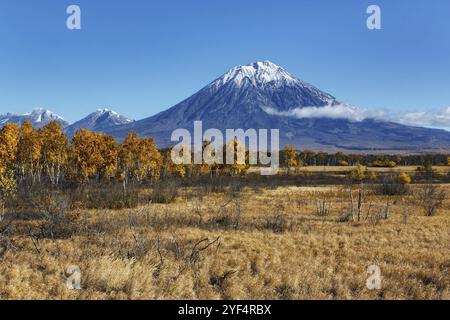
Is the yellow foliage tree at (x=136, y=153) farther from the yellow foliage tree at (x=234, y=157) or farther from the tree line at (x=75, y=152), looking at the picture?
the yellow foliage tree at (x=234, y=157)

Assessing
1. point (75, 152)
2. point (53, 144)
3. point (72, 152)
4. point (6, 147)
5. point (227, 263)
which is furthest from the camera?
point (72, 152)

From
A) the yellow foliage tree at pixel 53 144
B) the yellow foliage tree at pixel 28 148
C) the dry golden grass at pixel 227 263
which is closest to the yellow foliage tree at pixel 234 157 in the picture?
the yellow foliage tree at pixel 53 144

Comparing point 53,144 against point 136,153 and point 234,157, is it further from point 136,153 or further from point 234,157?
point 234,157

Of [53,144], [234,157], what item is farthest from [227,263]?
[234,157]

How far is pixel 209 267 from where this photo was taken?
12.0 metres

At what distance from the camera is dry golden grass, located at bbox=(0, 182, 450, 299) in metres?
9.66

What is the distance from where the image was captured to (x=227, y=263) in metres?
12.9

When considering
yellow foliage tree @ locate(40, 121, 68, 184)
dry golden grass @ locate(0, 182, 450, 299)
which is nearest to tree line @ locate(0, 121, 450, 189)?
yellow foliage tree @ locate(40, 121, 68, 184)

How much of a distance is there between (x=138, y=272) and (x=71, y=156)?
197 feet

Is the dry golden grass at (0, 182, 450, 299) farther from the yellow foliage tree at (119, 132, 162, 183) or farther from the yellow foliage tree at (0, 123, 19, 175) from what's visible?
the yellow foliage tree at (119, 132, 162, 183)

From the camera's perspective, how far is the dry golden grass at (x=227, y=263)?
966 cm
